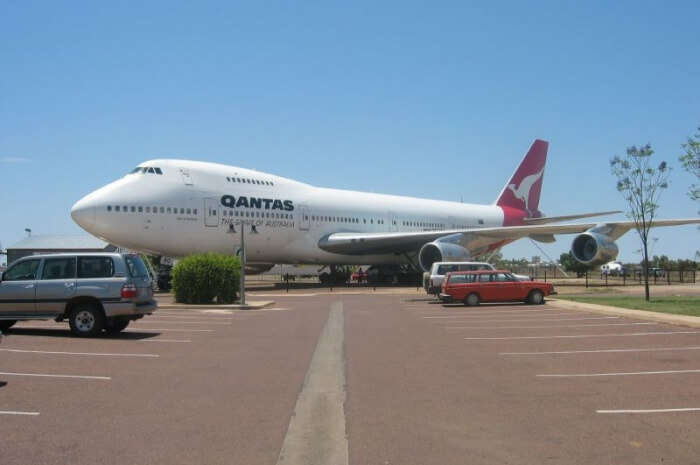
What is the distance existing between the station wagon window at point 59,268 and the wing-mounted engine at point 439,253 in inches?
889

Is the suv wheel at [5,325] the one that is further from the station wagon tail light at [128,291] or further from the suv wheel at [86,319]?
the station wagon tail light at [128,291]

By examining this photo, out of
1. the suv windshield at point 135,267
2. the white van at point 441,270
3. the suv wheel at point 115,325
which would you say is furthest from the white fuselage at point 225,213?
the suv windshield at point 135,267

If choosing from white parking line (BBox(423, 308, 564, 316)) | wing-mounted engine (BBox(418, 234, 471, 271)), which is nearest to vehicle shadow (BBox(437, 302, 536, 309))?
white parking line (BBox(423, 308, 564, 316))

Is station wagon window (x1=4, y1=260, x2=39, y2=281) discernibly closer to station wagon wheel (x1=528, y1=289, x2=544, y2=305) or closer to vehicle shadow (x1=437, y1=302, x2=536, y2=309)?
vehicle shadow (x1=437, y1=302, x2=536, y2=309)

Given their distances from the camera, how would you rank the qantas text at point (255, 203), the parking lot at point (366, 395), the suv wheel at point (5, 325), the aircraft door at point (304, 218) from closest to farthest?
the parking lot at point (366, 395) → the suv wheel at point (5, 325) → the qantas text at point (255, 203) → the aircraft door at point (304, 218)

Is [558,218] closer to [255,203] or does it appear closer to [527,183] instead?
[527,183]

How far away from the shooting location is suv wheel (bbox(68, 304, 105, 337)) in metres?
13.4

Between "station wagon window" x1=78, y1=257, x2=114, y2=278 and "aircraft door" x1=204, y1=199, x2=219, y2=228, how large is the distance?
18.3 meters

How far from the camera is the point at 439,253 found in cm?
3447

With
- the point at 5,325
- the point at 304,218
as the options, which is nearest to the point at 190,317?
the point at 5,325

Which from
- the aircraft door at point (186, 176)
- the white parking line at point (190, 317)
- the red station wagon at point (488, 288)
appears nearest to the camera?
the white parking line at point (190, 317)

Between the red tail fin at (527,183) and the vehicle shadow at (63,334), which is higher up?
the red tail fin at (527,183)

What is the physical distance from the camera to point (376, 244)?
38.0 metres

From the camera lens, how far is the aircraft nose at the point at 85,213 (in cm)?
2902
